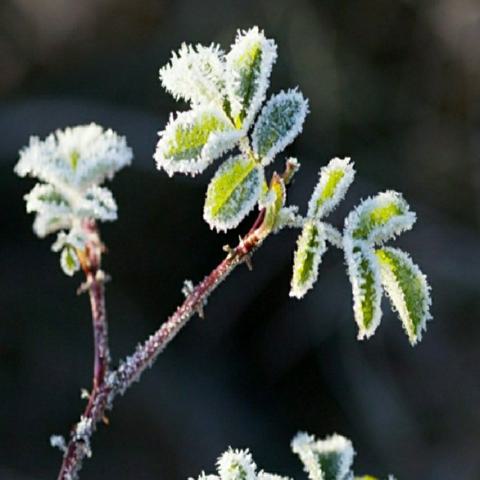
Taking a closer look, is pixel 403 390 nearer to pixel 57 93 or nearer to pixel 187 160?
pixel 57 93

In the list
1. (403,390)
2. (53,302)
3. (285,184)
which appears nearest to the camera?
(285,184)

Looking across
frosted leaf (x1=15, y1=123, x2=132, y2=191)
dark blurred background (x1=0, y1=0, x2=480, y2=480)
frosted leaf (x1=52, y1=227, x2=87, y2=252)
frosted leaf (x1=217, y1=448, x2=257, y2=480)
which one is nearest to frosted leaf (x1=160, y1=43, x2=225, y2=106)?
frosted leaf (x1=15, y1=123, x2=132, y2=191)

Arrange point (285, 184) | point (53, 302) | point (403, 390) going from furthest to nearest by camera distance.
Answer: point (53, 302), point (403, 390), point (285, 184)

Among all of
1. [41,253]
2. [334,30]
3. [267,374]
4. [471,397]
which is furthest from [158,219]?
[471,397]

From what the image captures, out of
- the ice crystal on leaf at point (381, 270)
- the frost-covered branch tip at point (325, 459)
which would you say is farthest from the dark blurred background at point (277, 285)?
the ice crystal on leaf at point (381, 270)

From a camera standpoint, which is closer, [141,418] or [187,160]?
[187,160]


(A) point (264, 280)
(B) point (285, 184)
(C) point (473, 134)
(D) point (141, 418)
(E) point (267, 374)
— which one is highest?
(C) point (473, 134)

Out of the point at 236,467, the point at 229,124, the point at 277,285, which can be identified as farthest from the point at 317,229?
the point at 277,285

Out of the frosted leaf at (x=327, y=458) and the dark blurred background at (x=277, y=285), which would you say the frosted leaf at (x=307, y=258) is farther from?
the dark blurred background at (x=277, y=285)
